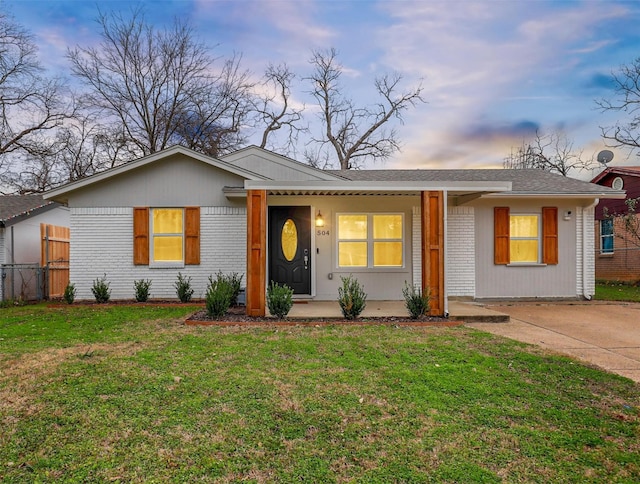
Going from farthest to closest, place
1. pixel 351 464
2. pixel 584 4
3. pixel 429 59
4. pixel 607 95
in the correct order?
pixel 607 95, pixel 429 59, pixel 584 4, pixel 351 464

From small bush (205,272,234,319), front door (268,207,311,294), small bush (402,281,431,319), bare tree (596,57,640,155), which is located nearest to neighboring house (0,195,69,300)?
front door (268,207,311,294)

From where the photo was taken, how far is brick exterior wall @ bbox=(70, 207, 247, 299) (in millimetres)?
8992

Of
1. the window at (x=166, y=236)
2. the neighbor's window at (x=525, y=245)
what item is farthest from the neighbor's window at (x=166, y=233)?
the neighbor's window at (x=525, y=245)

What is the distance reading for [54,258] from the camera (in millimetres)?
11508

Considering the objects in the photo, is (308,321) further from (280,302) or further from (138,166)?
(138,166)

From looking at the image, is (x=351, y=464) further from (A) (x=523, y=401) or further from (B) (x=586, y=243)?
(B) (x=586, y=243)

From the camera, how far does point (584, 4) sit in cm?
977

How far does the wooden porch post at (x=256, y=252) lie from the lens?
662 cm

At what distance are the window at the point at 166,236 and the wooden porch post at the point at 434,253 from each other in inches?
210

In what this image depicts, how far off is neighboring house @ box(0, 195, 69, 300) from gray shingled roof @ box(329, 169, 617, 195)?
934cm

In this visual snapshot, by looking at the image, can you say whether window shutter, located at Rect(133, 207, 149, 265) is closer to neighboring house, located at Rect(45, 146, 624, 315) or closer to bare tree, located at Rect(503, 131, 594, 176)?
neighboring house, located at Rect(45, 146, 624, 315)

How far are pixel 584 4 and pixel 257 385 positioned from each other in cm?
1234

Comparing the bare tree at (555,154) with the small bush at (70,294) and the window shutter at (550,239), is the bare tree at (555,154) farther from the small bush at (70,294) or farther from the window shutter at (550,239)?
the small bush at (70,294)

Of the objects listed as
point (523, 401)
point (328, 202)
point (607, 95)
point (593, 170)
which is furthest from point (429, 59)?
point (593, 170)
